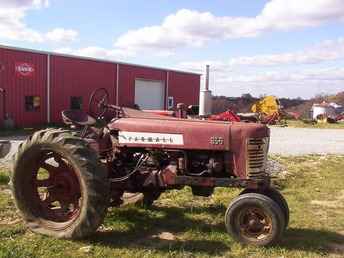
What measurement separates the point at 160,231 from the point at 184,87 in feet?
89.3

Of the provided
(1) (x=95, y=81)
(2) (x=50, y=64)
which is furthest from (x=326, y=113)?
(2) (x=50, y=64)

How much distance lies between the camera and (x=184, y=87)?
107 ft

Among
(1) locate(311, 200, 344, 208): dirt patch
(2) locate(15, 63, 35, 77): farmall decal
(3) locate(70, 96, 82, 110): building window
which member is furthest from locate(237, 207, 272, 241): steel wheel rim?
(3) locate(70, 96, 82, 110): building window

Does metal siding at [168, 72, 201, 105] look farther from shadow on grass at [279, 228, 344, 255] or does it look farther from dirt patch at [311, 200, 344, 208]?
shadow on grass at [279, 228, 344, 255]

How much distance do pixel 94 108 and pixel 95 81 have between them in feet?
63.3

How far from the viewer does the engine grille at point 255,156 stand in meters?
5.31

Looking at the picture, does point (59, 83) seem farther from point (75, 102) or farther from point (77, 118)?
point (77, 118)

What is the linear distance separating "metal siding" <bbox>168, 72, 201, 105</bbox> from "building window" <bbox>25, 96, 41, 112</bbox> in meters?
10.7

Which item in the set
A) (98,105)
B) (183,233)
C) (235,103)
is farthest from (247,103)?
(183,233)

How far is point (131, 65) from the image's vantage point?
91.0ft

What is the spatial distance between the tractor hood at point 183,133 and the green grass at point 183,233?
3.29 ft

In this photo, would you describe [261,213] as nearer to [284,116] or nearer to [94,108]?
[94,108]

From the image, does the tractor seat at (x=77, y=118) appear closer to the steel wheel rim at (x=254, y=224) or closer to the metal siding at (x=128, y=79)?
the steel wheel rim at (x=254, y=224)

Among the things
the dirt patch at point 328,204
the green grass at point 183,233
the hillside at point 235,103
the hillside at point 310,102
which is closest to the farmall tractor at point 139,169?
the green grass at point 183,233
